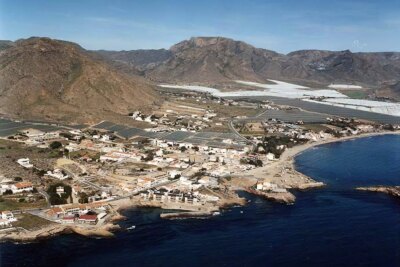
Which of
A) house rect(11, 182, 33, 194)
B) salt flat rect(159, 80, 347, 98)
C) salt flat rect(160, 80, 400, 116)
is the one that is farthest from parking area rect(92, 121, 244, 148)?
salt flat rect(159, 80, 347, 98)

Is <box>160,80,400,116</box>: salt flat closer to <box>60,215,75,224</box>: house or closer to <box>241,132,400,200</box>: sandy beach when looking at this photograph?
<box>241,132,400,200</box>: sandy beach

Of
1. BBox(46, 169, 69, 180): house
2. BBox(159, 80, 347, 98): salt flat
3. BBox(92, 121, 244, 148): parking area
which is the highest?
BBox(159, 80, 347, 98): salt flat

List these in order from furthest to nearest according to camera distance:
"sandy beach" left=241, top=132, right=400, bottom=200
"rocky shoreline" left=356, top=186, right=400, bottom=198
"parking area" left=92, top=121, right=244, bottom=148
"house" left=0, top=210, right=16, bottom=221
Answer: "parking area" left=92, top=121, right=244, bottom=148 → "sandy beach" left=241, top=132, right=400, bottom=200 → "rocky shoreline" left=356, top=186, right=400, bottom=198 → "house" left=0, top=210, right=16, bottom=221

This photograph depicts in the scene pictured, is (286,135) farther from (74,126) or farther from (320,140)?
(74,126)

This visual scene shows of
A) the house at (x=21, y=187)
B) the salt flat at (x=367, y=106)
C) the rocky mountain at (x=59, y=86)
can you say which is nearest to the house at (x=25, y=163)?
the house at (x=21, y=187)

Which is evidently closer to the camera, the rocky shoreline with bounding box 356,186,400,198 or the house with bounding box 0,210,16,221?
the house with bounding box 0,210,16,221

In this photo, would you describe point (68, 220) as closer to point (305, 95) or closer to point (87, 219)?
point (87, 219)

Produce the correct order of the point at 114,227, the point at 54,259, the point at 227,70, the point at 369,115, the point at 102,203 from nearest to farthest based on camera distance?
the point at 54,259 < the point at 114,227 < the point at 102,203 < the point at 369,115 < the point at 227,70

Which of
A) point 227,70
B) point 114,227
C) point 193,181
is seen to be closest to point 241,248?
point 114,227
